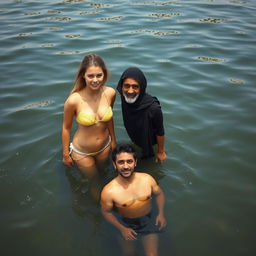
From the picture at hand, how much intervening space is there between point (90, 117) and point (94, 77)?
62cm

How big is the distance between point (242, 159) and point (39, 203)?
3.78 metres

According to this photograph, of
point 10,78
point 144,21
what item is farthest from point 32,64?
point 144,21

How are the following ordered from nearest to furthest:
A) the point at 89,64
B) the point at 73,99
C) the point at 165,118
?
the point at 89,64 < the point at 73,99 < the point at 165,118

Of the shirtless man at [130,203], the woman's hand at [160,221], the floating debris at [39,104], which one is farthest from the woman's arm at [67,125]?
the floating debris at [39,104]

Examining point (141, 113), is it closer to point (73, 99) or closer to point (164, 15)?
point (73, 99)

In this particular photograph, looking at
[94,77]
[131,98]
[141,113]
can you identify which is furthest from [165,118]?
[94,77]

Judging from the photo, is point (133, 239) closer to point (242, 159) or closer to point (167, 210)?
point (167, 210)

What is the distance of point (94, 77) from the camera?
4406mm

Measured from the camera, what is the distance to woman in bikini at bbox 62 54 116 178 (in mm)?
4430

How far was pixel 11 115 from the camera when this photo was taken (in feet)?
21.8

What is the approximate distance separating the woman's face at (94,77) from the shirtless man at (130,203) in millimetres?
1034

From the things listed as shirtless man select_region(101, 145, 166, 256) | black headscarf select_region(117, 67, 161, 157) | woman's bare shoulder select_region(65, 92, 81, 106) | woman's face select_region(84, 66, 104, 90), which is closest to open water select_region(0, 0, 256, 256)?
shirtless man select_region(101, 145, 166, 256)

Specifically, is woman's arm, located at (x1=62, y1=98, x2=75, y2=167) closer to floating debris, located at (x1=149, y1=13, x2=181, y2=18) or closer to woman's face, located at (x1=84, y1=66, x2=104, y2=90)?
woman's face, located at (x1=84, y1=66, x2=104, y2=90)

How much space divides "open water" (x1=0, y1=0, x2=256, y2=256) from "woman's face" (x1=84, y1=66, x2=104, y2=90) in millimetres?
1801
